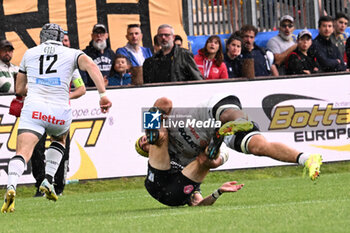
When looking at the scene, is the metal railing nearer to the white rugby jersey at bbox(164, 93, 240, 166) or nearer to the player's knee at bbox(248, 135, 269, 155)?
the white rugby jersey at bbox(164, 93, 240, 166)

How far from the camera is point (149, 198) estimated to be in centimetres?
1180

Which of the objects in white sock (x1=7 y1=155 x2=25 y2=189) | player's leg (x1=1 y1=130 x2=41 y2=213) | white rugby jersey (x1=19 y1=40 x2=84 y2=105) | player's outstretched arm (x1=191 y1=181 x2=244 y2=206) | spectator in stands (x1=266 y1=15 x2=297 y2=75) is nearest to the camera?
player's outstretched arm (x1=191 y1=181 x2=244 y2=206)

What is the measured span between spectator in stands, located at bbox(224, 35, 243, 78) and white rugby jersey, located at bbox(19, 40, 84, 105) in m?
5.91

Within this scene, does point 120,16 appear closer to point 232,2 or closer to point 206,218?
point 232,2

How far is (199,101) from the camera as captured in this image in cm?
1517

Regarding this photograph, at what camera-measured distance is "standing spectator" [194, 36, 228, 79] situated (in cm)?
1588

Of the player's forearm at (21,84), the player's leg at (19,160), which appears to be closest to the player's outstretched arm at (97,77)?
the player's forearm at (21,84)

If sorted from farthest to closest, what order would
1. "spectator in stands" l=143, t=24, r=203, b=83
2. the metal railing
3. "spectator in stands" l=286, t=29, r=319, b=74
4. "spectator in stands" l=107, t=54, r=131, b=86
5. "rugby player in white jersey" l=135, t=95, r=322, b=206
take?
the metal railing, "spectator in stands" l=286, t=29, r=319, b=74, "spectator in stands" l=107, t=54, r=131, b=86, "spectator in stands" l=143, t=24, r=203, b=83, "rugby player in white jersey" l=135, t=95, r=322, b=206

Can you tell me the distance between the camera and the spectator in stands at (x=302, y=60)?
16516 mm

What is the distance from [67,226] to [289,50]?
10.5 metres

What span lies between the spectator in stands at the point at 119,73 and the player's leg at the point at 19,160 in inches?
195

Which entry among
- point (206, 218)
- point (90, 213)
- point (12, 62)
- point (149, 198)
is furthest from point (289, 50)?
point (206, 218)

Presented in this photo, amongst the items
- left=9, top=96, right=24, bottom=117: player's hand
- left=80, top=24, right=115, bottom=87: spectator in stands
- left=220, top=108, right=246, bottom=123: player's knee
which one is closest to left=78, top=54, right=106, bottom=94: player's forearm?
left=9, top=96, right=24, bottom=117: player's hand

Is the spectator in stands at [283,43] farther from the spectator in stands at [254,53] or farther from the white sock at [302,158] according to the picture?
the white sock at [302,158]
